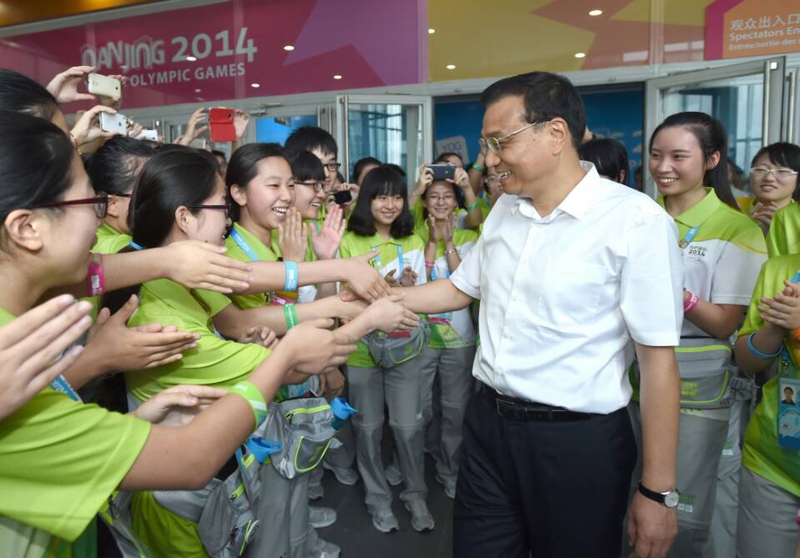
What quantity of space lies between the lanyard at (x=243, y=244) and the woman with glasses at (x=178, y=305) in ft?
1.08

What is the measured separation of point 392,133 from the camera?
5.76 metres

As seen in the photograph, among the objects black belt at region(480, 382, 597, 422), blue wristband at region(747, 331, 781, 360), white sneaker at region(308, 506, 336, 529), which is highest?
blue wristband at region(747, 331, 781, 360)

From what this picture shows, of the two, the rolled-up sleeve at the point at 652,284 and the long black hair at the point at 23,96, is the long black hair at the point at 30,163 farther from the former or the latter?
the rolled-up sleeve at the point at 652,284

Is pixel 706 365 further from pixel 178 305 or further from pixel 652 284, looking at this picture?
pixel 178 305

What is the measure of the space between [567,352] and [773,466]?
0.72m

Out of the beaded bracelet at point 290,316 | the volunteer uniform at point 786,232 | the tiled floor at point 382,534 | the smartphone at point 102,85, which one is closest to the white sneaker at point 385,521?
the tiled floor at point 382,534

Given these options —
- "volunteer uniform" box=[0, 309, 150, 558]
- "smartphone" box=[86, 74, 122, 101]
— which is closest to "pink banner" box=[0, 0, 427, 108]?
"smartphone" box=[86, 74, 122, 101]

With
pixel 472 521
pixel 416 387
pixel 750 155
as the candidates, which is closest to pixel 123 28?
pixel 416 387

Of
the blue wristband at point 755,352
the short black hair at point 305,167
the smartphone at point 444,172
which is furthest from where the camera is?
the smartphone at point 444,172

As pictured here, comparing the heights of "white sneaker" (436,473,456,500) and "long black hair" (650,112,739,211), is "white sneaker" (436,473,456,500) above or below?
below

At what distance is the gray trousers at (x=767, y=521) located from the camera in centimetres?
151

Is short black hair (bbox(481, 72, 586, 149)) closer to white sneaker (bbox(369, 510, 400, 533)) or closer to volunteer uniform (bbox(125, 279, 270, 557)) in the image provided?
volunteer uniform (bbox(125, 279, 270, 557))

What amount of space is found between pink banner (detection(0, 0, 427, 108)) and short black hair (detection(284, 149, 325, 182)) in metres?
3.25

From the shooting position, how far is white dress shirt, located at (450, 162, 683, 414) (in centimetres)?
132
